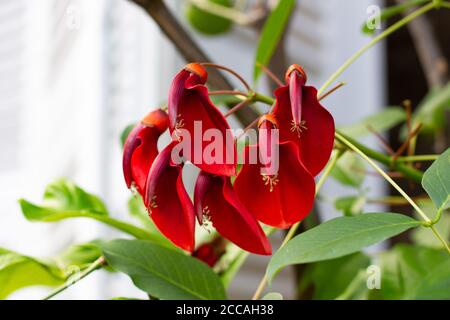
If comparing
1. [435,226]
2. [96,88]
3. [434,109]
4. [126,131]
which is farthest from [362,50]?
[96,88]

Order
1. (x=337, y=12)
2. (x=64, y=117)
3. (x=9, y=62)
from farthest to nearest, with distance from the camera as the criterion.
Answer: (x=337, y=12)
(x=9, y=62)
(x=64, y=117)

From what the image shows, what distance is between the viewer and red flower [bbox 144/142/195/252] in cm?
37

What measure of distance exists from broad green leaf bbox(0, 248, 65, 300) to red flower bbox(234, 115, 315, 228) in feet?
0.56

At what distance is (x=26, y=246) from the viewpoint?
1.32 m

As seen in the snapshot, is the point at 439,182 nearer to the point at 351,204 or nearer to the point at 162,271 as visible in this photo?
the point at 162,271

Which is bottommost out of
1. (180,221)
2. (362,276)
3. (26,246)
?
(26,246)

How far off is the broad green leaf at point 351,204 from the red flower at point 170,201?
26cm

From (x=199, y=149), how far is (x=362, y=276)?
23cm

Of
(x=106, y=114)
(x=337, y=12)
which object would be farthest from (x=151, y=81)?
(x=337, y=12)

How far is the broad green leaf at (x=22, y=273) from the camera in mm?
470

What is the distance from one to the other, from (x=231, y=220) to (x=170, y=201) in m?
0.03

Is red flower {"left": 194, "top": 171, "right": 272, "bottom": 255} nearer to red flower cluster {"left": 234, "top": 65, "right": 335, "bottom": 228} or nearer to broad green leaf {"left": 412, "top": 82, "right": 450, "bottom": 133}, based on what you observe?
red flower cluster {"left": 234, "top": 65, "right": 335, "bottom": 228}

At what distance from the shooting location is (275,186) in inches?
14.5
